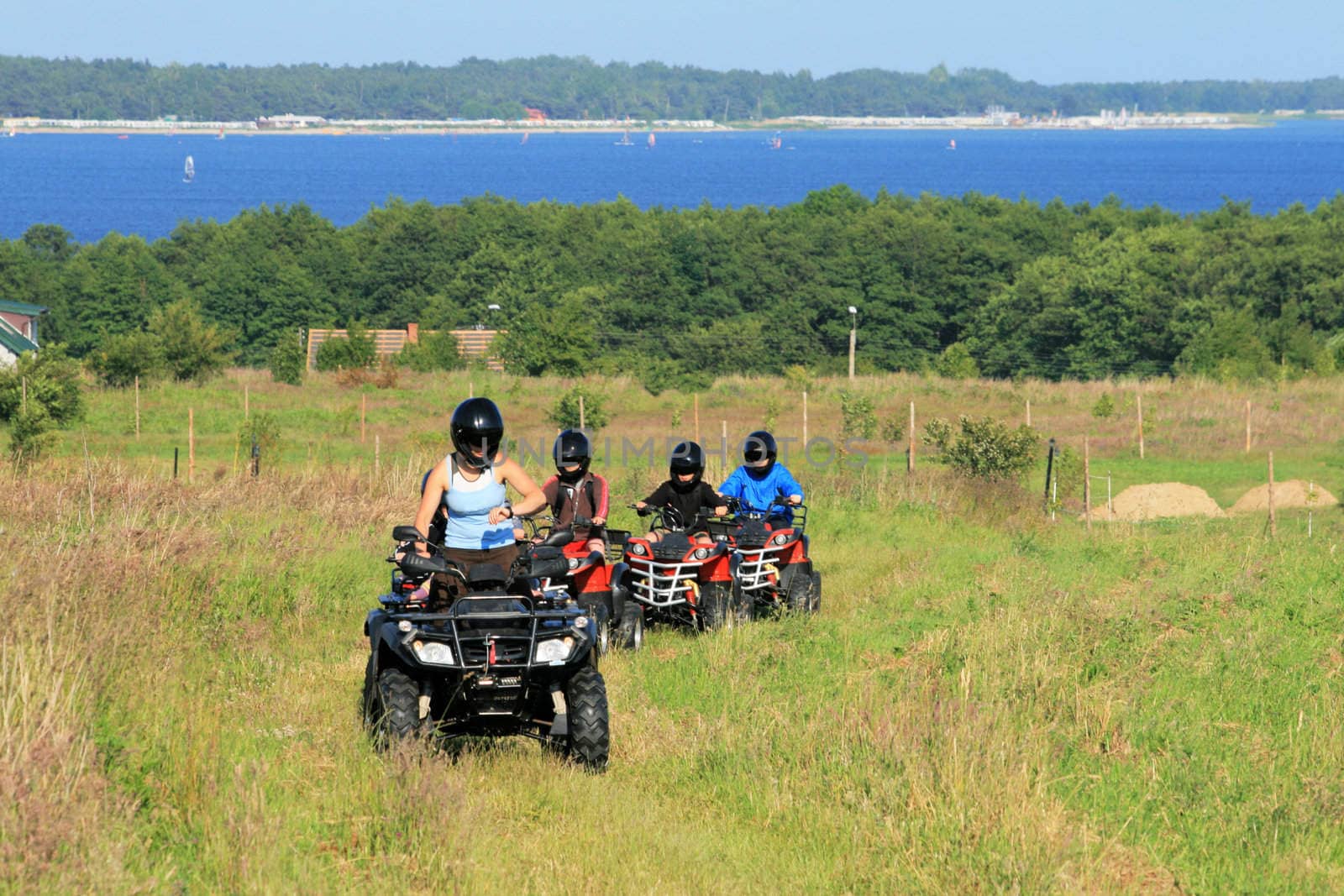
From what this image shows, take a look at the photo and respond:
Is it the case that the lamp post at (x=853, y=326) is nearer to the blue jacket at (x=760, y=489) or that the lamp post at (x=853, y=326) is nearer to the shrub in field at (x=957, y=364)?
the shrub in field at (x=957, y=364)

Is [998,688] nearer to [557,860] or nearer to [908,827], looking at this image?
[908,827]

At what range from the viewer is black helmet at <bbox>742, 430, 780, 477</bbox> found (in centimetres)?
1373

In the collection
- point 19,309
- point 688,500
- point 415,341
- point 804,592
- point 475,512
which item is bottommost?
point 415,341

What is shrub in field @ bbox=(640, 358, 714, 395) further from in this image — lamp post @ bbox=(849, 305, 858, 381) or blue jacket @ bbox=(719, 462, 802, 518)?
blue jacket @ bbox=(719, 462, 802, 518)

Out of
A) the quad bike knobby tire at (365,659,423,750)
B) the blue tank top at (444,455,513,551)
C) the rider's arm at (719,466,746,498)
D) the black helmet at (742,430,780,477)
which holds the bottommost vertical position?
the quad bike knobby tire at (365,659,423,750)

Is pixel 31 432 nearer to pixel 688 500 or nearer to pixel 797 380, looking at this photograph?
pixel 688 500

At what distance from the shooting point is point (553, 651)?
7.88m

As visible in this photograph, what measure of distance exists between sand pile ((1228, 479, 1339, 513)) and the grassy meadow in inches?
459

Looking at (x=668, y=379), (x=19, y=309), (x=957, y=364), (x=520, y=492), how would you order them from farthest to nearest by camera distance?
(x=957, y=364) < (x=19, y=309) < (x=668, y=379) < (x=520, y=492)

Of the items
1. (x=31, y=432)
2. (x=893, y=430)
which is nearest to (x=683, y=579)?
(x=31, y=432)

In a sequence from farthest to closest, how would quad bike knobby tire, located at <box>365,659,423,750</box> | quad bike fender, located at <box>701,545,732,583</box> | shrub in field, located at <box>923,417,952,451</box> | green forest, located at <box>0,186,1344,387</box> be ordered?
green forest, located at <box>0,186,1344,387</box>
shrub in field, located at <box>923,417,952,451</box>
quad bike fender, located at <box>701,545,732,583</box>
quad bike knobby tire, located at <box>365,659,423,750</box>

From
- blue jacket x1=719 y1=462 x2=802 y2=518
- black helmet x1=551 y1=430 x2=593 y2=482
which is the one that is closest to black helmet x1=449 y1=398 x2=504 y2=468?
black helmet x1=551 y1=430 x2=593 y2=482

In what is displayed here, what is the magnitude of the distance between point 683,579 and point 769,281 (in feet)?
255

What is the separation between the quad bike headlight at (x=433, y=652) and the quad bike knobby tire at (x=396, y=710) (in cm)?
22
